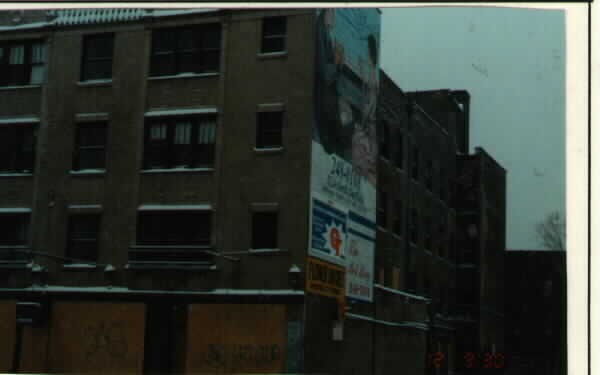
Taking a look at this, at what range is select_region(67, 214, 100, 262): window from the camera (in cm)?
2022

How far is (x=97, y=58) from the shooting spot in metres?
21.0

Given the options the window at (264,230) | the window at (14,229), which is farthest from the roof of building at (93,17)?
the window at (264,230)

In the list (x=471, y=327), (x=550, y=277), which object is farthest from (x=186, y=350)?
(x=550, y=277)

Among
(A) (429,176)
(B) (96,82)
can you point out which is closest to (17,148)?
(B) (96,82)

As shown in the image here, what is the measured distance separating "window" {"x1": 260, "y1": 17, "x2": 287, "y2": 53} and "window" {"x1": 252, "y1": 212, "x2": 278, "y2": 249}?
354 cm

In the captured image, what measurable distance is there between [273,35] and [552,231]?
22.9ft

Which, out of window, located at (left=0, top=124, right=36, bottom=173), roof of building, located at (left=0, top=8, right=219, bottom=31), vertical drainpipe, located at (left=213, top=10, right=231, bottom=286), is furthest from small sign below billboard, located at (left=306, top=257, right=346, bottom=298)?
window, located at (left=0, top=124, right=36, bottom=173)

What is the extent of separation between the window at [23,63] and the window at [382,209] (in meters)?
7.79

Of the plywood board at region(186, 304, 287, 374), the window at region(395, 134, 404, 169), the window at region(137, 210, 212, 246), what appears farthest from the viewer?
the window at region(395, 134, 404, 169)

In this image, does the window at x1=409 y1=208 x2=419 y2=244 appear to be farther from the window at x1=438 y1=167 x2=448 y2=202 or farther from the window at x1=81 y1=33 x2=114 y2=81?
the window at x1=81 y1=33 x2=114 y2=81

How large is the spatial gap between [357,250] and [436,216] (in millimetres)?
2222

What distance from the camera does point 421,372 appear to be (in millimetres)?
19938

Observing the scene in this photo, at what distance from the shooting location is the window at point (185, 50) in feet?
67.4

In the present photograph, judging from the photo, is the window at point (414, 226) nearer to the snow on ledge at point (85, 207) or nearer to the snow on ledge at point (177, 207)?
the snow on ledge at point (177, 207)
